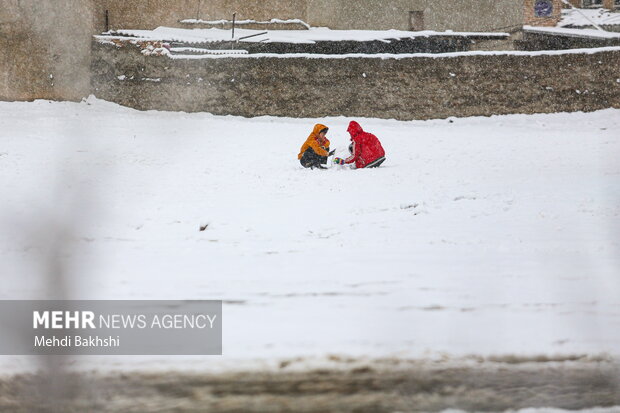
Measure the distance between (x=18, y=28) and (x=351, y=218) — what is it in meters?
13.8

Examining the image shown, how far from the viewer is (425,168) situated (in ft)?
33.0

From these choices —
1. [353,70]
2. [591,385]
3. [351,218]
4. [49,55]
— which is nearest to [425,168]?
[351,218]

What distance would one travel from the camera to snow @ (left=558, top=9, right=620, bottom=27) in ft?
81.6

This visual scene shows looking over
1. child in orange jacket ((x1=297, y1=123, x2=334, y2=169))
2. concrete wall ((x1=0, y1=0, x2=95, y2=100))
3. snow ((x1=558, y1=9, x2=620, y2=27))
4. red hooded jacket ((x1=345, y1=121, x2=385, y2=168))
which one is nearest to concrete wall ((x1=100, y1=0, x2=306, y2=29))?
concrete wall ((x1=0, y1=0, x2=95, y2=100))

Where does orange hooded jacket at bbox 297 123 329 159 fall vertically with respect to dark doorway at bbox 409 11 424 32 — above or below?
below

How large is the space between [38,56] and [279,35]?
6.92 meters

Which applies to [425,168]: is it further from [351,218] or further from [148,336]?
[148,336]

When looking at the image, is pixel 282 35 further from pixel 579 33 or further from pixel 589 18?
pixel 589 18

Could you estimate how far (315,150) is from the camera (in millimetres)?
10055

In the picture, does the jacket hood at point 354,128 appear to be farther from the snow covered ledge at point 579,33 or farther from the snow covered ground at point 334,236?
the snow covered ledge at point 579,33

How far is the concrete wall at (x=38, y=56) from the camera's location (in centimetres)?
1711

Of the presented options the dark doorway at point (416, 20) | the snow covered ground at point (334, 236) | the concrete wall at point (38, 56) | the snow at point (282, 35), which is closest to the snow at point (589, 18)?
the snow at point (282, 35)

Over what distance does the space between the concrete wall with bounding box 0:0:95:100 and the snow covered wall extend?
260 centimetres

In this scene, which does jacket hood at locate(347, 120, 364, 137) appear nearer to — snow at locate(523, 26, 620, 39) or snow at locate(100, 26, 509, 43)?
snow at locate(100, 26, 509, 43)
